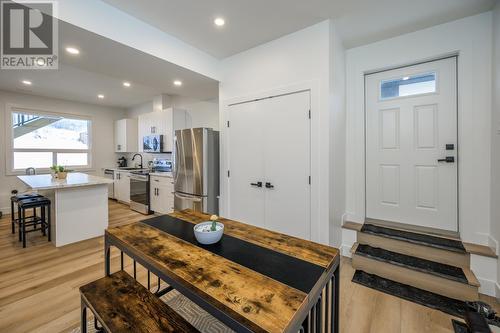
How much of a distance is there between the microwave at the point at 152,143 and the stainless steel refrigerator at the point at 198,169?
1478 millimetres

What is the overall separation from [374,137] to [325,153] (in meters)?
1.06

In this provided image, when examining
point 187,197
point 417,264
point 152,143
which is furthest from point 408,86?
point 152,143

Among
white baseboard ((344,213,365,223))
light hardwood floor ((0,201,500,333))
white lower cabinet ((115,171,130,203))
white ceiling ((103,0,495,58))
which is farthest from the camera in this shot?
white lower cabinet ((115,171,130,203))

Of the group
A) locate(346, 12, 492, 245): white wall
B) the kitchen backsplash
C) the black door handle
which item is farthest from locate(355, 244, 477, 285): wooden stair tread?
the kitchen backsplash

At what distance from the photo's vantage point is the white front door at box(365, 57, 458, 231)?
2486 mm

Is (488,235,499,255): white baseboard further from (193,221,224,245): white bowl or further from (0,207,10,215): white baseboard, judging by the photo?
(0,207,10,215): white baseboard

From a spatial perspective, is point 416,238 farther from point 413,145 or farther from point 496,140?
point 496,140

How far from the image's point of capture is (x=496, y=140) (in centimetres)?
204

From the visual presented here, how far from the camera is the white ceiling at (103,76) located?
2.28 m

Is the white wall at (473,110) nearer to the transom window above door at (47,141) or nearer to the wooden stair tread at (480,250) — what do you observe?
the wooden stair tread at (480,250)

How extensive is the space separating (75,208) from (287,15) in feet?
12.5

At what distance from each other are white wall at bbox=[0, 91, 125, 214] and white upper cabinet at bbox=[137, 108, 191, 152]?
1.88 metres

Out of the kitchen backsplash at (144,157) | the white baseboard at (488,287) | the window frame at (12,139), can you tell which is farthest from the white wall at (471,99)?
the window frame at (12,139)

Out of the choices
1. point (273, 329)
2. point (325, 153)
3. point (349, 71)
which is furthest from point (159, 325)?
point (349, 71)
